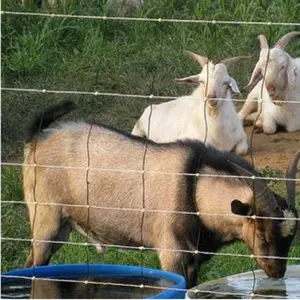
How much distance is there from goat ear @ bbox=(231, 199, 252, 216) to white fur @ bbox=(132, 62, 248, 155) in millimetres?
3475

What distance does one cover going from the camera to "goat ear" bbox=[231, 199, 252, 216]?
647 cm

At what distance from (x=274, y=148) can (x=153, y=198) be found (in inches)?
159

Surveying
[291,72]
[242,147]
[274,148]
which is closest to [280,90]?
[291,72]

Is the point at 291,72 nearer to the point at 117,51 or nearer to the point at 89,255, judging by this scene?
the point at 117,51

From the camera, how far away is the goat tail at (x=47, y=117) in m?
7.18

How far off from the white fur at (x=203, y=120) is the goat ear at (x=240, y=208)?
11.4 ft

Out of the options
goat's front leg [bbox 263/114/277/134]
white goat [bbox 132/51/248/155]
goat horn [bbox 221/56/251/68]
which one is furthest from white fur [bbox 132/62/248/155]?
goat's front leg [bbox 263/114/277/134]

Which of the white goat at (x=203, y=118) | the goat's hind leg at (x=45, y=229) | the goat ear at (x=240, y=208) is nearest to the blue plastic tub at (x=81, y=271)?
the goat ear at (x=240, y=208)

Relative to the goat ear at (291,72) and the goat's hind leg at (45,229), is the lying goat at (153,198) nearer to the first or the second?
the goat's hind leg at (45,229)

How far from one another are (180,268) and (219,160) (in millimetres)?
613

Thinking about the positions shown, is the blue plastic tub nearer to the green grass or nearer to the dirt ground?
the green grass

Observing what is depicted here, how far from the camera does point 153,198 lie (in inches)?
267

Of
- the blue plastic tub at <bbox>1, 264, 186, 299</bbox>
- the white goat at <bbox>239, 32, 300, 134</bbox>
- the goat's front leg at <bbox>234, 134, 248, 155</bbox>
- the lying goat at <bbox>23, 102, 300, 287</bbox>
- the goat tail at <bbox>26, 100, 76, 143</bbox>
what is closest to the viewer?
the blue plastic tub at <bbox>1, 264, 186, 299</bbox>

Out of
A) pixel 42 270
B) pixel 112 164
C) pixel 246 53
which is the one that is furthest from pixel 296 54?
pixel 42 270
